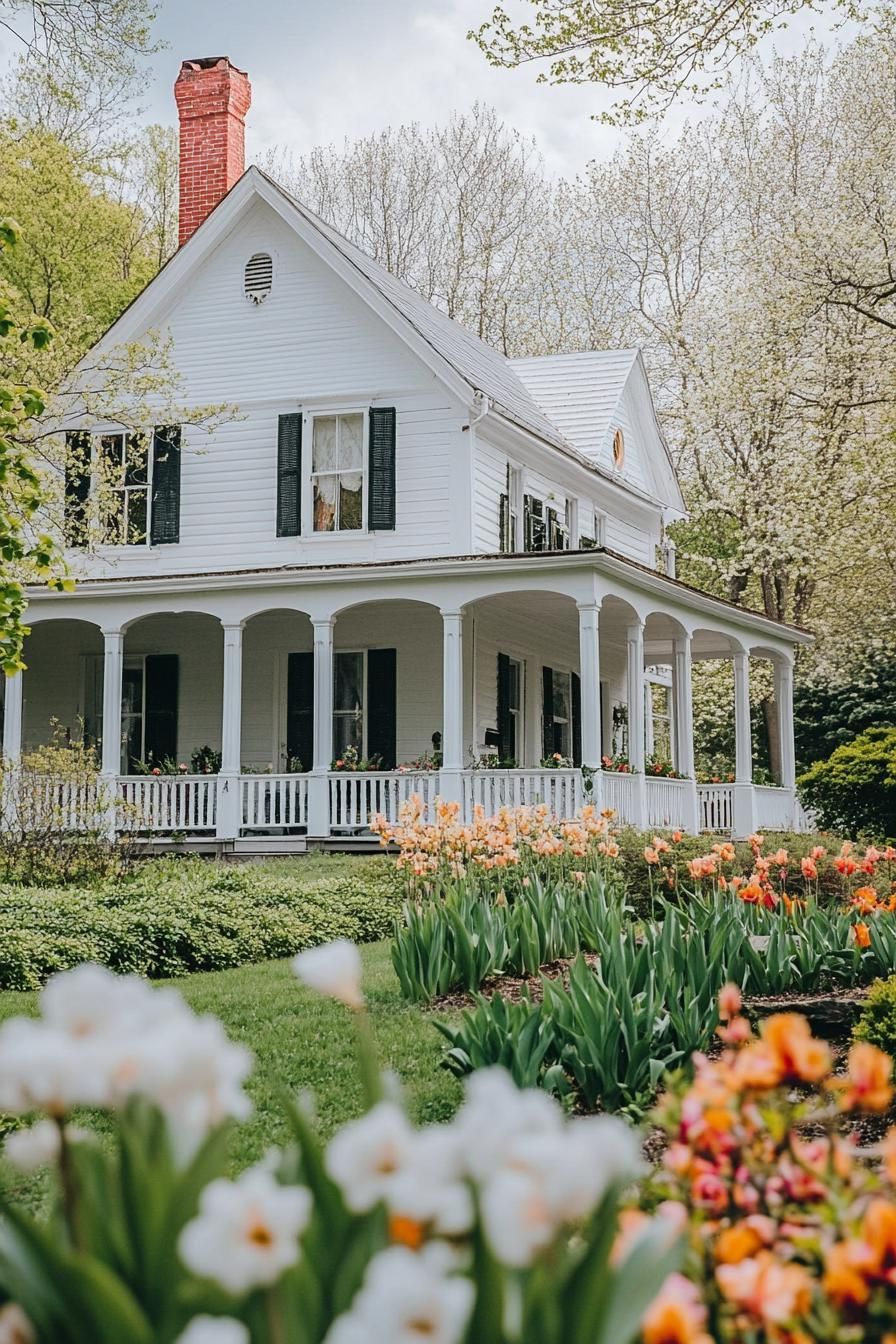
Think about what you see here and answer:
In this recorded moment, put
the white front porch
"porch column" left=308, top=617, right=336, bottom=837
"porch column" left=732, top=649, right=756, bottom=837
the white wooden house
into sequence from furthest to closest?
"porch column" left=732, top=649, right=756, bottom=837, the white wooden house, "porch column" left=308, top=617, right=336, bottom=837, the white front porch

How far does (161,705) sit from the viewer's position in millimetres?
22188

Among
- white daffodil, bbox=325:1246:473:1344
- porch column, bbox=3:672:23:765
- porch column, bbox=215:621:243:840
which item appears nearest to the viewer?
white daffodil, bbox=325:1246:473:1344

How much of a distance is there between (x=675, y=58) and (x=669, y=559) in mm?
17449

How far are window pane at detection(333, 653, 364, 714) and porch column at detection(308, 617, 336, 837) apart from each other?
8.02 feet

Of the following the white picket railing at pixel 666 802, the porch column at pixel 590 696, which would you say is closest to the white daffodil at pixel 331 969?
the porch column at pixel 590 696

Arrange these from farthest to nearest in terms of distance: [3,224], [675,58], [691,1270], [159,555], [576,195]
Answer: [576,195] < [159,555] < [675,58] < [3,224] < [691,1270]

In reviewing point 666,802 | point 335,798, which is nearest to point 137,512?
point 335,798

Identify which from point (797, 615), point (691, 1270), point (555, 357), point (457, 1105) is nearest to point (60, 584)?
point (457, 1105)

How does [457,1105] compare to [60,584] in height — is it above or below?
below

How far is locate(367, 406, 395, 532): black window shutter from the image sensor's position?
2006cm

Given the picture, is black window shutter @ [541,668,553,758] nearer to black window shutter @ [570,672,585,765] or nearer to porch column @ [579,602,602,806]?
black window shutter @ [570,672,585,765]

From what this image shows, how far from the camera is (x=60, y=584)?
8.21 m

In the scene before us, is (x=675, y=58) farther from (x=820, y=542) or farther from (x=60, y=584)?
(x=820, y=542)

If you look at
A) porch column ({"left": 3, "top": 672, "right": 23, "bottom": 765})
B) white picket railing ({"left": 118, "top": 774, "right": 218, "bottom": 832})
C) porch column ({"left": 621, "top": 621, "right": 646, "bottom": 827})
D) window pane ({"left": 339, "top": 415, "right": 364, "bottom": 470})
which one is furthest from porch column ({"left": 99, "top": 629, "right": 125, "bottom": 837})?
porch column ({"left": 621, "top": 621, "right": 646, "bottom": 827})
